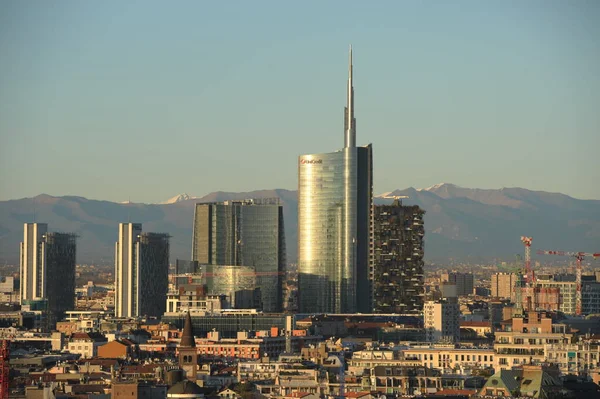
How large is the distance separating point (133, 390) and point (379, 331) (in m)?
92.0

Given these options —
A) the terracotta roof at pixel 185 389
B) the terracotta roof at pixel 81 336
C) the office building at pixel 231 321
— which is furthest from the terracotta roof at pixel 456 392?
the office building at pixel 231 321

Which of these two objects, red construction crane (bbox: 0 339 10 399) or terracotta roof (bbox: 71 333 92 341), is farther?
terracotta roof (bbox: 71 333 92 341)

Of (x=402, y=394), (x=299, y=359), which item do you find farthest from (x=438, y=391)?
(x=299, y=359)

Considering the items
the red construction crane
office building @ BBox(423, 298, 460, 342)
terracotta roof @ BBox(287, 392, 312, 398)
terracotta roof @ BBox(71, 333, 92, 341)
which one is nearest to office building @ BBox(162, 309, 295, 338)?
office building @ BBox(423, 298, 460, 342)

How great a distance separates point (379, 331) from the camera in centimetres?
19175

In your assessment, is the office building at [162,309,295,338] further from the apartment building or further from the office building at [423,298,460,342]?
the apartment building

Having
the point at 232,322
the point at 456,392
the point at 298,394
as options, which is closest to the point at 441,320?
the point at 232,322

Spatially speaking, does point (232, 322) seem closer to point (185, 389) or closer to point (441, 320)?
point (441, 320)

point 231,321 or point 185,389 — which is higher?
point 231,321

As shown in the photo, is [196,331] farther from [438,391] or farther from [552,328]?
[438,391]

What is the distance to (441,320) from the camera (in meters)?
190

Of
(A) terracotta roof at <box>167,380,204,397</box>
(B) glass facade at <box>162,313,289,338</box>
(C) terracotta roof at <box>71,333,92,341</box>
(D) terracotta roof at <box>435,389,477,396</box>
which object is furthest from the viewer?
(B) glass facade at <box>162,313,289,338</box>

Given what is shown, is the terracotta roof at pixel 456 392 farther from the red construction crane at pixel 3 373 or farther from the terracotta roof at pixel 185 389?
the red construction crane at pixel 3 373

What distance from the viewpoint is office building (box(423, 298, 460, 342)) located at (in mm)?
188750
